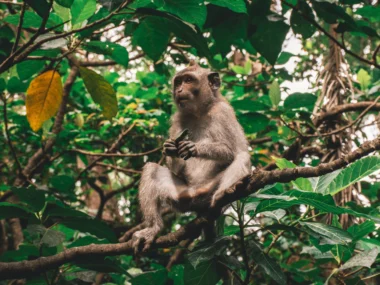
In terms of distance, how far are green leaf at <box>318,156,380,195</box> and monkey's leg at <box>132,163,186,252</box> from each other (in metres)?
1.97

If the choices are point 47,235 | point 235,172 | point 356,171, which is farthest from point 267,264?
point 47,235

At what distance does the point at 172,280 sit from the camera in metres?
4.09

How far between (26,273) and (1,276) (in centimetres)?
18

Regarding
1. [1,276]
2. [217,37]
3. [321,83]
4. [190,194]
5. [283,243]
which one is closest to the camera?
[1,276]

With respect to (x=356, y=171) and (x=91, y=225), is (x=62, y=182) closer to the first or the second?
(x=91, y=225)

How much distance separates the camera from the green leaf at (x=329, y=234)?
9.14ft

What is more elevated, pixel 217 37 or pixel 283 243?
pixel 217 37

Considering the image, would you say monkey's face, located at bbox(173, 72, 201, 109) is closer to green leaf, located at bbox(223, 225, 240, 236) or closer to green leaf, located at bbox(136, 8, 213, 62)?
green leaf, located at bbox(223, 225, 240, 236)

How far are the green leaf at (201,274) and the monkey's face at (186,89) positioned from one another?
2.31 meters

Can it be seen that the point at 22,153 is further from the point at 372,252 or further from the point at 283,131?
the point at 372,252

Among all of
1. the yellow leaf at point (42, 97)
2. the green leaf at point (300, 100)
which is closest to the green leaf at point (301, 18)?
the green leaf at point (300, 100)

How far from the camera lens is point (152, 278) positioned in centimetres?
362

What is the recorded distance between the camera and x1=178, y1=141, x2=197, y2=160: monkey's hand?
4123 mm

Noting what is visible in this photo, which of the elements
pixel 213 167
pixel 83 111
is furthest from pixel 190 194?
pixel 83 111
